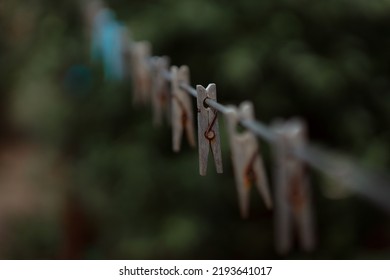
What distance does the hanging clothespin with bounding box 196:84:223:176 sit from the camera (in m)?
1.22

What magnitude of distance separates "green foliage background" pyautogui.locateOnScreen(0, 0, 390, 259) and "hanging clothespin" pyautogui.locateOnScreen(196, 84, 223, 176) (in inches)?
58.0

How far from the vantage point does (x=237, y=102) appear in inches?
114

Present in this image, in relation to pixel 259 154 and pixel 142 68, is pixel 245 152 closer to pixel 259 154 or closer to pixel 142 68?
pixel 259 154

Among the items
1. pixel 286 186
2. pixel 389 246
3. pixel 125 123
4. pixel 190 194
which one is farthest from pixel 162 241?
pixel 286 186

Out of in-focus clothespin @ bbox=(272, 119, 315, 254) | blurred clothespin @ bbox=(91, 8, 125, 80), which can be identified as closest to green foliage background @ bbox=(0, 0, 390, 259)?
blurred clothespin @ bbox=(91, 8, 125, 80)

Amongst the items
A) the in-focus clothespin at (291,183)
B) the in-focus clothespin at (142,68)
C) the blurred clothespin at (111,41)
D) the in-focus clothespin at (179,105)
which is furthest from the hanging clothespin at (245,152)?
the blurred clothespin at (111,41)

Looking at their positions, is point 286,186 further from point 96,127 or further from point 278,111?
point 96,127

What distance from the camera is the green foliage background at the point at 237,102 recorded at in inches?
112

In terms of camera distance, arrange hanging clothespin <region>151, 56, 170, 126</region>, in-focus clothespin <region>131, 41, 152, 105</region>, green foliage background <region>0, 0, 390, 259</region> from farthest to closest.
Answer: green foliage background <region>0, 0, 390, 259</region>, in-focus clothespin <region>131, 41, 152, 105</region>, hanging clothespin <region>151, 56, 170, 126</region>

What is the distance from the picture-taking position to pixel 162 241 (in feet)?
9.48

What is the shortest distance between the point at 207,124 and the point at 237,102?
1.67m

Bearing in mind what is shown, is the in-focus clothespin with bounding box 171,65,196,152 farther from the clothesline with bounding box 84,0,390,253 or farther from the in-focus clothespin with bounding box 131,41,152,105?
the in-focus clothespin with bounding box 131,41,152,105

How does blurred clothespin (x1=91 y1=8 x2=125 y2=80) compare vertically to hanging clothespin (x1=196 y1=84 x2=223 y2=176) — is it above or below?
above
